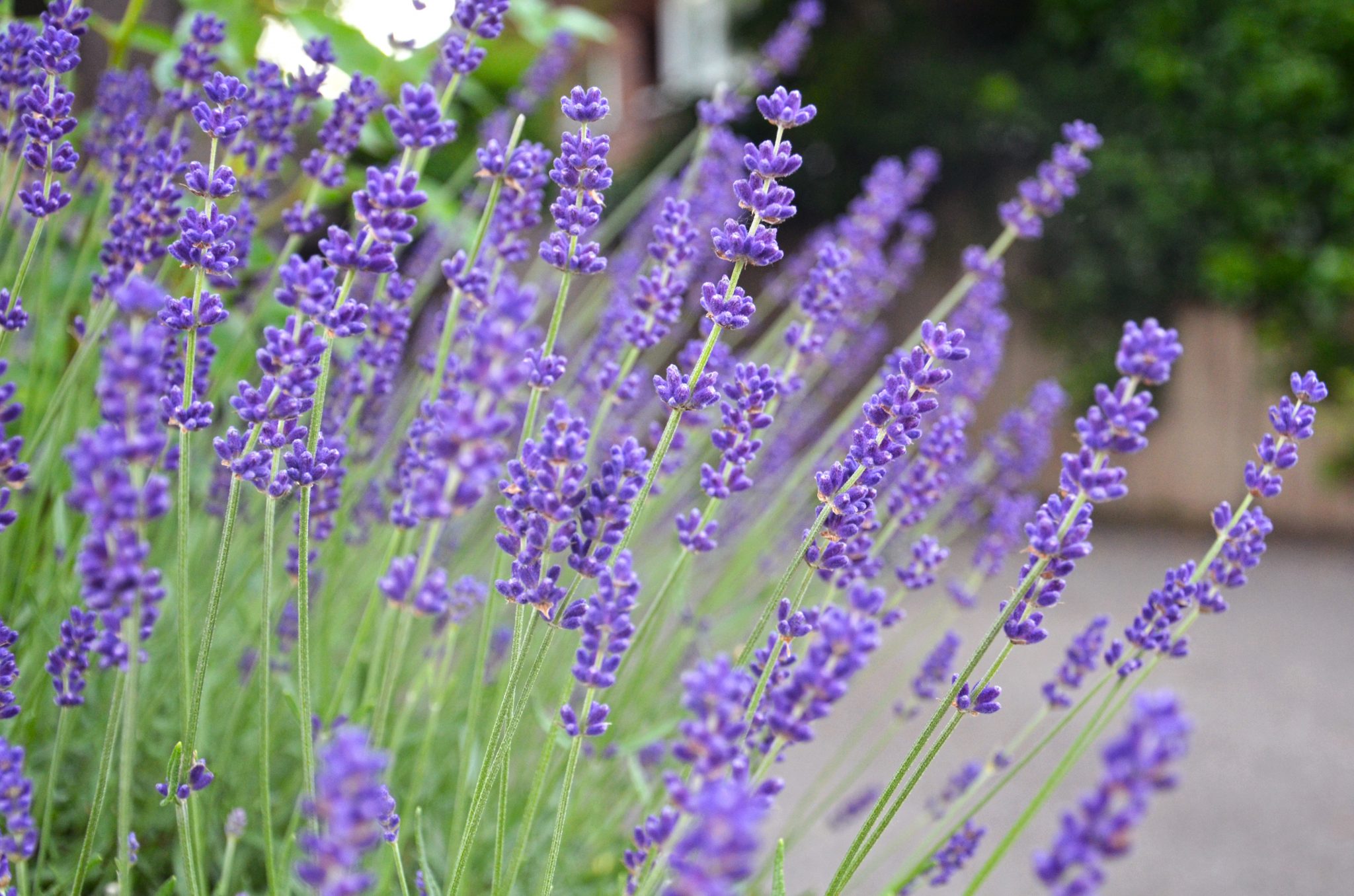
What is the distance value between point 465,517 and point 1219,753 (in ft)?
10.6

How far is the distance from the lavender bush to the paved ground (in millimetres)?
587

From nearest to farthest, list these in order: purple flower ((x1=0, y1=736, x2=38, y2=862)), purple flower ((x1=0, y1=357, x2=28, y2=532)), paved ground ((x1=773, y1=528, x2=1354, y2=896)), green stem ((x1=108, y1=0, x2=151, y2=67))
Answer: purple flower ((x1=0, y1=736, x2=38, y2=862)) < purple flower ((x1=0, y1=357, x2=28, y2=532)) < green stem ((x1=108, y1=0, x2=151, y2=67)) < paved ground ((x1=773, y1=528, x2=1354, y2=896))

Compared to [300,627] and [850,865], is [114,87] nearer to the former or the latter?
[300,627]

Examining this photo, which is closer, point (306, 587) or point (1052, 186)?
point (306, 587)

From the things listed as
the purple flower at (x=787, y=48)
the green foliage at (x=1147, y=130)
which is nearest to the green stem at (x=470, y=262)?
the purple flower at (x=787, y=48)

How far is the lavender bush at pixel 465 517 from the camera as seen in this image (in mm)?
689

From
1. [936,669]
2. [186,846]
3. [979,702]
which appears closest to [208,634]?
[186,846]

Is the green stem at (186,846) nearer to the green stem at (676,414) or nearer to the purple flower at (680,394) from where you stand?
the green stem at (676,414)

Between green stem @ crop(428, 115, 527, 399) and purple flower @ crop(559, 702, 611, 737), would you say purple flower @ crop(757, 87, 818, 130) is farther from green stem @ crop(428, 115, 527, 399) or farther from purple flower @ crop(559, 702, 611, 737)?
purple flower @ crop(559, 702, 611, 737)

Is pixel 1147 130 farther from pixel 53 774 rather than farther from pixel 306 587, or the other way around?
pixel 53 774

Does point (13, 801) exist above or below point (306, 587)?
below

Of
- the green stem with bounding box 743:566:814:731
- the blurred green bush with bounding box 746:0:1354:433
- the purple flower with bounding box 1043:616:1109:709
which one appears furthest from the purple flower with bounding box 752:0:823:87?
the blurred green bush with bounding box 746:0:1354:433

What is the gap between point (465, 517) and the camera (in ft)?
7.49

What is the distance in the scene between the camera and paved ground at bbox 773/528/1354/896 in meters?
2.97
